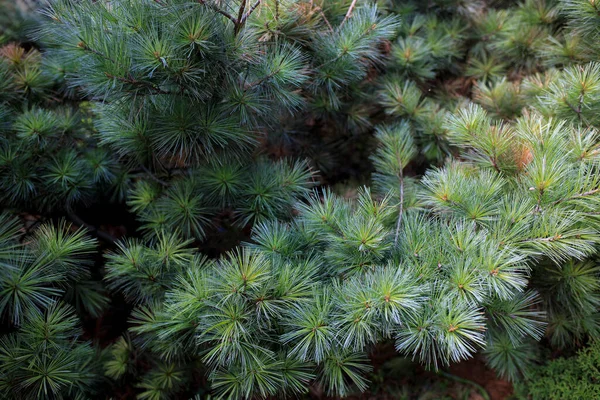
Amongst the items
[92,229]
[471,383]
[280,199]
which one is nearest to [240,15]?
[280,199]

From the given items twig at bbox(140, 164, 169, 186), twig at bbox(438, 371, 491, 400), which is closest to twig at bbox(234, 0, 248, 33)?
twig at bbox(140, 164, 169, 186)

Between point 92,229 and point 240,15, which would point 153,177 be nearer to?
point 92,229

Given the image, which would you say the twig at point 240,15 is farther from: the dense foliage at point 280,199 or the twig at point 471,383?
the twig at point 471,383

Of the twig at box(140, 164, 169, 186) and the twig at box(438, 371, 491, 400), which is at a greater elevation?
the twig at box(140, 164, 169, 186)

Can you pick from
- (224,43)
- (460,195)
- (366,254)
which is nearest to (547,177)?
(460,195)

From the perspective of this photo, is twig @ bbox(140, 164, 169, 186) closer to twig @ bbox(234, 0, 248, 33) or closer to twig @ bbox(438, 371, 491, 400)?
twig @ bbox(234, 0, 248, 33)

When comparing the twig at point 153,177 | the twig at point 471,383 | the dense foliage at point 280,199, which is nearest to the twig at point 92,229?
the dense foliage at point 280,199

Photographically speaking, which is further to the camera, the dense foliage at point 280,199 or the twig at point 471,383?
the twig at point 471,383

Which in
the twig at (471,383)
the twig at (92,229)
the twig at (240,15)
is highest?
the twig at (240,15)
